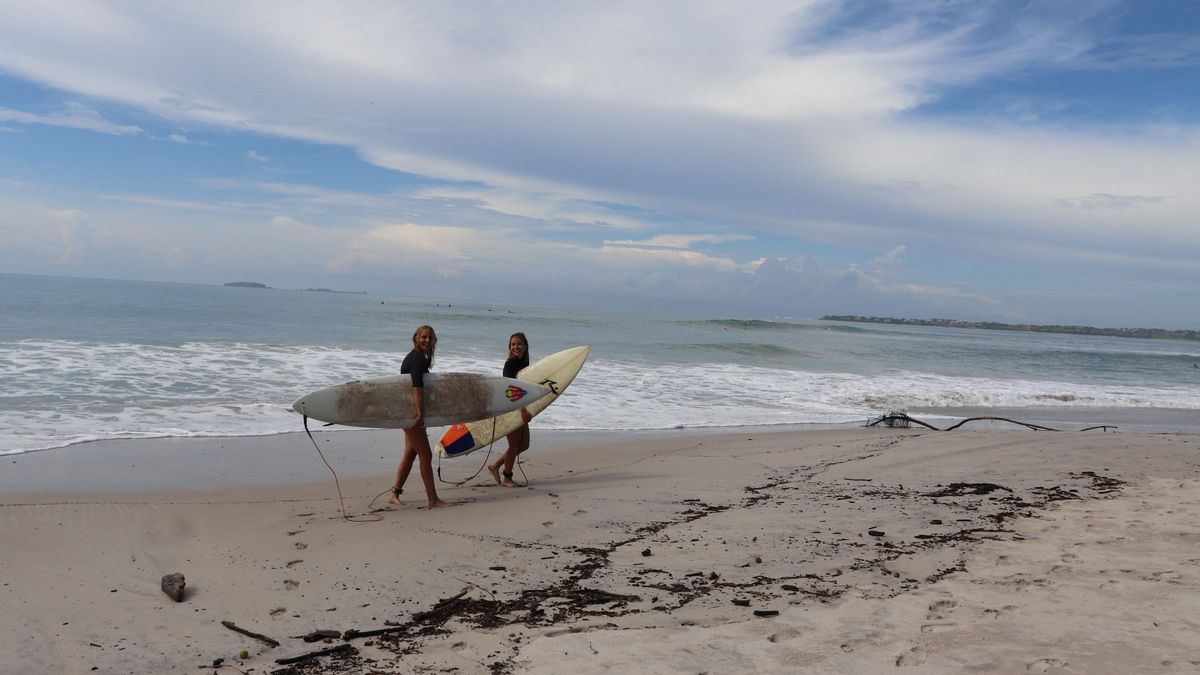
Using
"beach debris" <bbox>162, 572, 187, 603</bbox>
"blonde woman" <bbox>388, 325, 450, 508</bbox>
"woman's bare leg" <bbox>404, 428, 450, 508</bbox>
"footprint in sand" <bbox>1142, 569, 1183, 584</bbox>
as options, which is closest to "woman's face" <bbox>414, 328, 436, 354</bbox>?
"blonde woman" <bbox>388, 325, 450, 508</bbox>

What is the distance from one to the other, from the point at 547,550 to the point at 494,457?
147 inches

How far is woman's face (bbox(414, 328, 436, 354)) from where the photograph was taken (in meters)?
5.88

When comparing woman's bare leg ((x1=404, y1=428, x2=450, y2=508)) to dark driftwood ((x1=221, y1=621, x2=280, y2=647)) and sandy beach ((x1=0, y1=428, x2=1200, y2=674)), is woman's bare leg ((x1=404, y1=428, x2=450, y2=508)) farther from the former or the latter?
dark driftwood ((x1=221, y1=621, x2=280, y2=647))

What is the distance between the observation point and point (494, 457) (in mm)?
8195

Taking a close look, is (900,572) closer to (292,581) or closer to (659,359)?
(292,581)

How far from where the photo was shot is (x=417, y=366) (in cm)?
583

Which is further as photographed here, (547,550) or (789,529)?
(789,529)

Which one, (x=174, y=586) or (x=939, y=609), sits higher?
(x=939, y=609)

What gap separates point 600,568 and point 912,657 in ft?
5.77

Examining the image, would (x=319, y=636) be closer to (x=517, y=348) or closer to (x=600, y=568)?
(x=600, y=568)

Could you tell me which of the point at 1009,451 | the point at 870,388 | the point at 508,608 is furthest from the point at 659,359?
the point at 508,608

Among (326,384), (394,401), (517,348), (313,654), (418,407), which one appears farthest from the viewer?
(326,384)

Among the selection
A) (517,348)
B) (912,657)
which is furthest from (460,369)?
(912,657)

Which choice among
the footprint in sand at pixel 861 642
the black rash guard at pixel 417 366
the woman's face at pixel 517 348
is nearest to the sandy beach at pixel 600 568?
the footprint in sand at pixel 861 642
